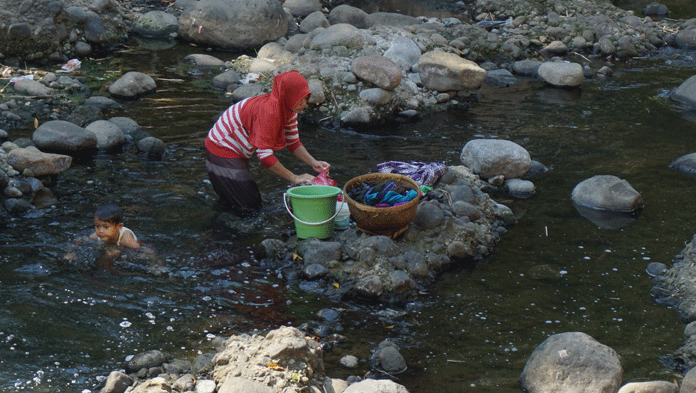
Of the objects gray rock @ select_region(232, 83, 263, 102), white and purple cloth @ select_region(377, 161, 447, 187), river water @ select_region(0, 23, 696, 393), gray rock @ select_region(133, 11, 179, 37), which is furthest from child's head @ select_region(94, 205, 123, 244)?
gray rock @ select_region(133, 11, 179, 37)

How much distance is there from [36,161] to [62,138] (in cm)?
87

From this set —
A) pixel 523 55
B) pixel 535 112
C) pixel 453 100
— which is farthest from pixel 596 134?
pixel 523 55

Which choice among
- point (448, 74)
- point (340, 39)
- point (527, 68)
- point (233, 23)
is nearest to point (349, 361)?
point (448, 74)

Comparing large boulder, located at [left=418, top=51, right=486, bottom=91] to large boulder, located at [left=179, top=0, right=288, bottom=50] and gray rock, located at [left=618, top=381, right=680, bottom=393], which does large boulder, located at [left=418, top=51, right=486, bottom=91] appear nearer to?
large boulder, located at [left=179, top=0, right=288, bottom=50]

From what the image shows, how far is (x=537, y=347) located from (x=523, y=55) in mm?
11295

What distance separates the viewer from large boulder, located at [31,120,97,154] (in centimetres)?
807

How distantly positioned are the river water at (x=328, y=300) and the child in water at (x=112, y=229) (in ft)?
0.88

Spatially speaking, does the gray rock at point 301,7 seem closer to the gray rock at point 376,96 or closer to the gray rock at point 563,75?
the gray rock at point 563,75

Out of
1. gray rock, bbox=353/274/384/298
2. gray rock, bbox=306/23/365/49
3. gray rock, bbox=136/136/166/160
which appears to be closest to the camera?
gray rock, bbox=353/274/384/298

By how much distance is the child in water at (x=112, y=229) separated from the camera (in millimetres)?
5816

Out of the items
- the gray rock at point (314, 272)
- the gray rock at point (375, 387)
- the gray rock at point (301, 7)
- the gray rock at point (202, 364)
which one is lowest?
the gray rock at point (301, 7)

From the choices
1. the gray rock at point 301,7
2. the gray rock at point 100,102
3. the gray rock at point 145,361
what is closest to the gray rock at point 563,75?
the gray rock at point 301,7

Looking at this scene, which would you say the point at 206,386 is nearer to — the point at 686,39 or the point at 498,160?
the point at 498,160

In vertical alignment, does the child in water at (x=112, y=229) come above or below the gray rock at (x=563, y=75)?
above
